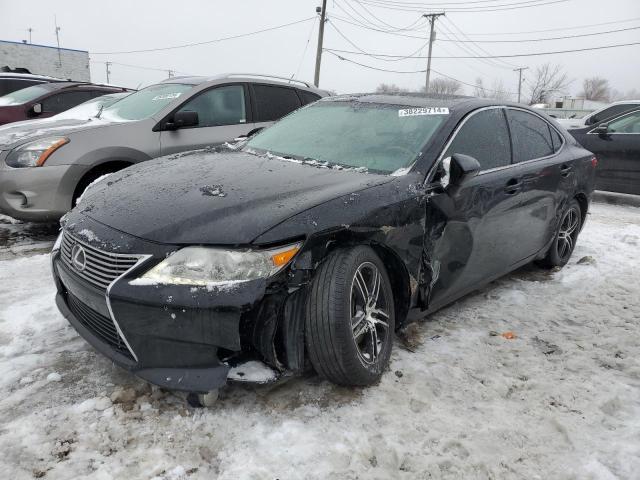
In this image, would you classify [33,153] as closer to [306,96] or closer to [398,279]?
[306,96]

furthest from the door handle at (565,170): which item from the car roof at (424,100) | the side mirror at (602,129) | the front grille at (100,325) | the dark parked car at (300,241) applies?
the side mirror at (602,129)

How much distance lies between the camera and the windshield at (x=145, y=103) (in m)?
5.25

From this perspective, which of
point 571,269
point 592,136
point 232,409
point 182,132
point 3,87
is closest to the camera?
point 232,409

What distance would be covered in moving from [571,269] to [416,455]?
3.30m

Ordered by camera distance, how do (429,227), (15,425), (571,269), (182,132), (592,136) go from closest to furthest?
(15,425) → (429,227) → (571,269) → (182,132) → (592,136)

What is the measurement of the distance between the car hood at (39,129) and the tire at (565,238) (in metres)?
4.26

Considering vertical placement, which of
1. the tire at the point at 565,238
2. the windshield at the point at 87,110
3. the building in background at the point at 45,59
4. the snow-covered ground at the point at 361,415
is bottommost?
the snow-covered ground at the point at 361,415

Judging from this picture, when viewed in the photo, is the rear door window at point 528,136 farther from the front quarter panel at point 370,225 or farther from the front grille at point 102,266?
the front grille at point 102,266

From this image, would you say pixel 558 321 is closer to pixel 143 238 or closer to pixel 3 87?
pixel 143 238

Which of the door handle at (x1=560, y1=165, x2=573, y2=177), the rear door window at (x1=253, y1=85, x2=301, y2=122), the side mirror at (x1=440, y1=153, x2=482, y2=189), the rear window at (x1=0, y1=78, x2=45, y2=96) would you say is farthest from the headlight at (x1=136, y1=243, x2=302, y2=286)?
the rear window at (x1=0, y1=78, x2=45, y2=96)

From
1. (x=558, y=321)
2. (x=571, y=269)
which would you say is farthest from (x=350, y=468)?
(x=571, y=269)

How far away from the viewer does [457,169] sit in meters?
2.91

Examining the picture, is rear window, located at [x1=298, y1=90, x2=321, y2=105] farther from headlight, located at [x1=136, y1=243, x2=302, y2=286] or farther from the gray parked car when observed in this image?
headlight, located at [x1=136, y1=243, x2=302, y2=286]

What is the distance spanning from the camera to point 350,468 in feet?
6.81
